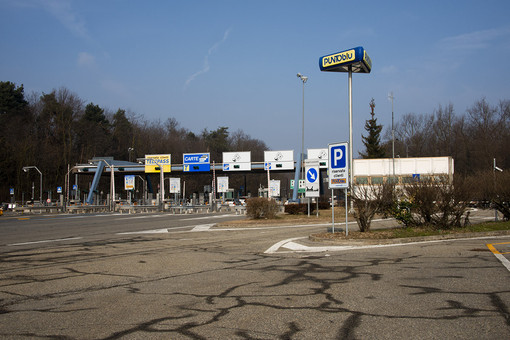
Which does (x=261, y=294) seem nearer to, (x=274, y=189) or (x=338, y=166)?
(x=338, y=166)

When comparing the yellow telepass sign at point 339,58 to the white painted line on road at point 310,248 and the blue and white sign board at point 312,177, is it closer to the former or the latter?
the blue and white sign board at point 312,177

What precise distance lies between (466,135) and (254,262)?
7389 cm

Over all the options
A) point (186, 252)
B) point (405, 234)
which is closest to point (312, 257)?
point (186, 252)

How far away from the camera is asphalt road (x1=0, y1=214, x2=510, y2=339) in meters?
5.40

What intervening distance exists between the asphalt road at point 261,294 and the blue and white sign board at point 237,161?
4997 cm

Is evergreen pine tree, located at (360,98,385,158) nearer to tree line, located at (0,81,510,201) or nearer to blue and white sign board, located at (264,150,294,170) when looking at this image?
tree line, located at (0,81,510,201)

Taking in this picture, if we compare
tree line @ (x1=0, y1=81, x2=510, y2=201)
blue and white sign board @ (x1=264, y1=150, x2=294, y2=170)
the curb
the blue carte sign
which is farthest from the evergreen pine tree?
the curb

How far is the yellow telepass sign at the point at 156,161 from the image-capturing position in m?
63.0

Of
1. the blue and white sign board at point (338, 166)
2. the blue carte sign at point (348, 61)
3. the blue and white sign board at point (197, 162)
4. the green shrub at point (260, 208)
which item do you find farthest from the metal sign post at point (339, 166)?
the blue and white sign board at point (197, 162)

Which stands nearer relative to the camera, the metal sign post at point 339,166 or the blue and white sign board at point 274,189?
the metal sign post at point 339,166

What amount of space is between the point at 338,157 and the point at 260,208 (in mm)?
12996

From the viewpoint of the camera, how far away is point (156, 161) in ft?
205

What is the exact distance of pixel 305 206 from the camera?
31.5 metres

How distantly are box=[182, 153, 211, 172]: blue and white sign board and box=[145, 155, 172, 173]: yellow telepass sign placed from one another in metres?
2.24
